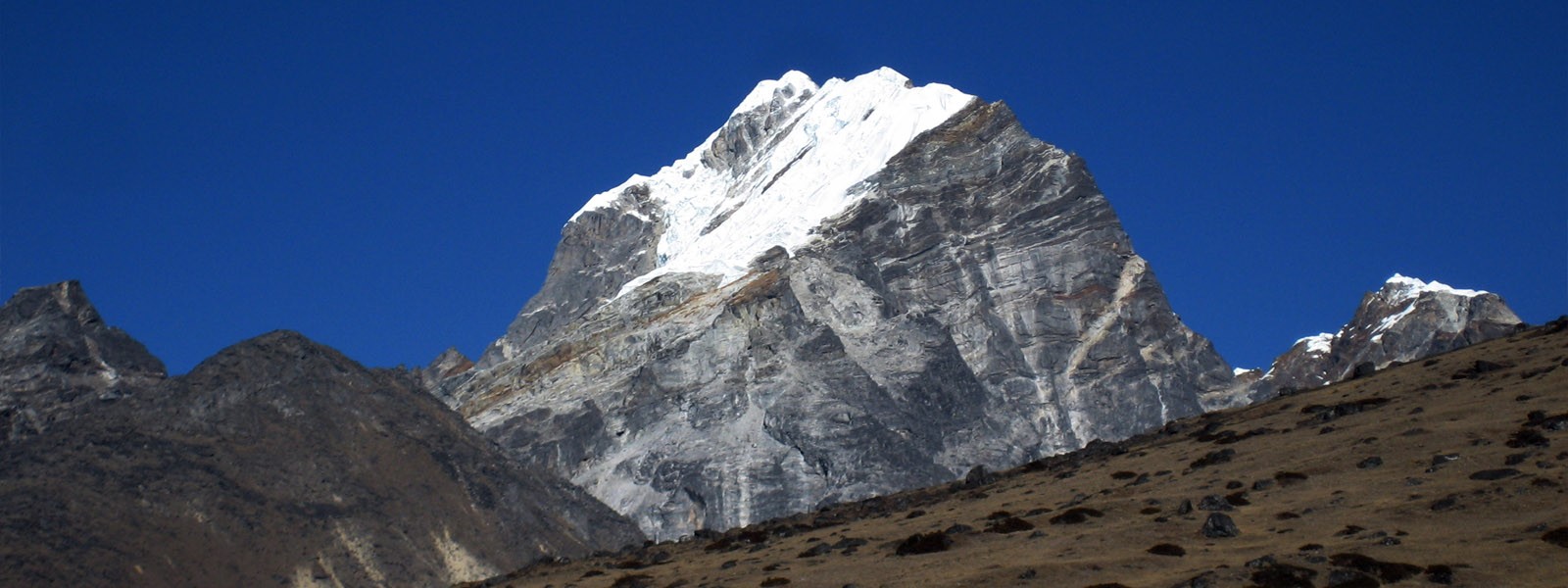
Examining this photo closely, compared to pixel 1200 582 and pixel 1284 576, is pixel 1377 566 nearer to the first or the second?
pixel 1284 576

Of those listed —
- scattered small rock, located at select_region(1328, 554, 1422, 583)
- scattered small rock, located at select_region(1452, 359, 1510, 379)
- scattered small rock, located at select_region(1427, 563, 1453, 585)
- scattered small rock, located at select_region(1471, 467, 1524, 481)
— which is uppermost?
scattered small rock, located at select_region(1452, 359, 1510, 379)

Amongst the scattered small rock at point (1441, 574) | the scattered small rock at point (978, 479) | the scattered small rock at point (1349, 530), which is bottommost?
the scattered small rock at point (1441, 574)

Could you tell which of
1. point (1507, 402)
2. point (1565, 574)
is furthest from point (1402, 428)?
point (1565, 574)

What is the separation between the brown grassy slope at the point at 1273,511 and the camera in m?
70.6

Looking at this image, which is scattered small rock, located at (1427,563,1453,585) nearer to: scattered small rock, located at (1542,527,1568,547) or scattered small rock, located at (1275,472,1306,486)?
scattered small rock, located at (1542,527,1568,547)

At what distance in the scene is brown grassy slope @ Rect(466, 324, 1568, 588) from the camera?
70.6 m

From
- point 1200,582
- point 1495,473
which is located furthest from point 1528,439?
point 1200,582

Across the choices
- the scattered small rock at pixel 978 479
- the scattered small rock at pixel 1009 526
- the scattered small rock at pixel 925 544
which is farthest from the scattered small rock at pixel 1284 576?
the scattered small rock at pixel 978 479

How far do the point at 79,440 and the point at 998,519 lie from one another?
129 metres

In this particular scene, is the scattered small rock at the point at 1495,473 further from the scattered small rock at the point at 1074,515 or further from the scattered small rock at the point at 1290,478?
the scattered small rock at the point at 1074,515

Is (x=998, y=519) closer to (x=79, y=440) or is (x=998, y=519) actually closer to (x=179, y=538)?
(x=179, y=538)

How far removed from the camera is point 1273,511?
8375 cm

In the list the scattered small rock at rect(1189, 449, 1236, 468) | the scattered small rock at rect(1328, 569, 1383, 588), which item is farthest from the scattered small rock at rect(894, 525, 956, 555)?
the scattered small rock at rect(1328, 569, 1383, 588)

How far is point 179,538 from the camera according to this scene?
181125 millimetres
